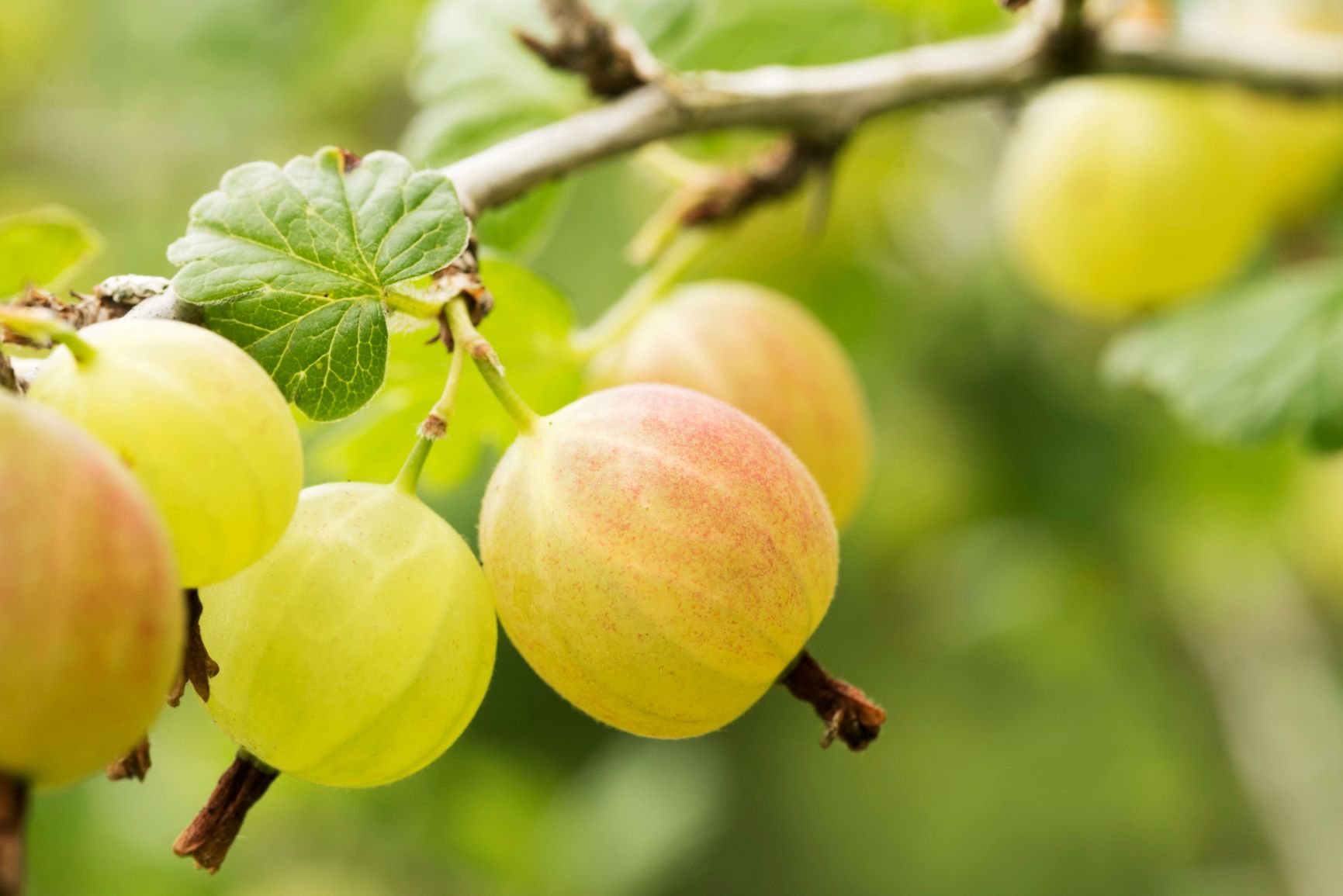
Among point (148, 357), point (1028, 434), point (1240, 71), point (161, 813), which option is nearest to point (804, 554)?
point (148, 357)

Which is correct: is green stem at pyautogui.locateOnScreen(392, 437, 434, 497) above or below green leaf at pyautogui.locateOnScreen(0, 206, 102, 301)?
below

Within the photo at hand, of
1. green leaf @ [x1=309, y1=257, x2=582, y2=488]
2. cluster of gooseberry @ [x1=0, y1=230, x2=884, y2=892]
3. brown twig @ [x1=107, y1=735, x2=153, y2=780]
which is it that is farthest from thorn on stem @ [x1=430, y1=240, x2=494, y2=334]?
brown twig @ [x1=107, y1=735, x2=153, y2=780]

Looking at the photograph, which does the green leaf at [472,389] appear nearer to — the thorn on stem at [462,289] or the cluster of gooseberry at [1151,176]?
the thorn on stem at [462,289]

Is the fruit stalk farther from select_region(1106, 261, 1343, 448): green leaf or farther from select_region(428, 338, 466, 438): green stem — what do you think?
select_region(1106, 261, 1343, 448): green leaf

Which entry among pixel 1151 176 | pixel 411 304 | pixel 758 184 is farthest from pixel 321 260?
pixel 1151 176

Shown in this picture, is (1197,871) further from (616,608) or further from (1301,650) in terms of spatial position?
(616,608)

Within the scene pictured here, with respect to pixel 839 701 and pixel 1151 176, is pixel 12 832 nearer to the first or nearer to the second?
pixel 839 701
